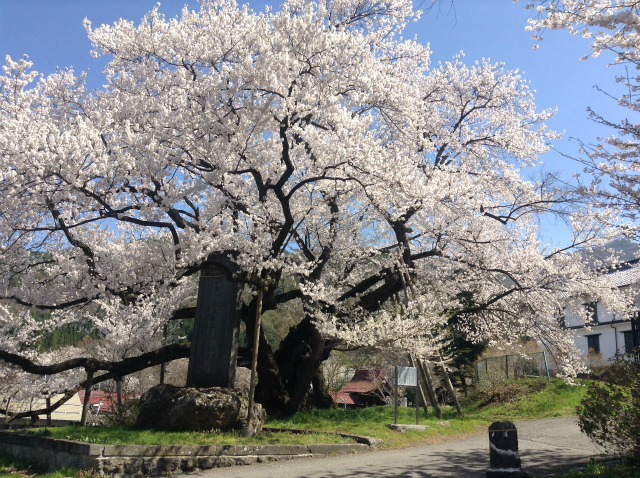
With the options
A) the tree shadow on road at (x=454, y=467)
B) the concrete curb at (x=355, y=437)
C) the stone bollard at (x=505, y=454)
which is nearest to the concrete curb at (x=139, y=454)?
the concrete curb at (x=355, y=437)

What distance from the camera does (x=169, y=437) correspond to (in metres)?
8.50

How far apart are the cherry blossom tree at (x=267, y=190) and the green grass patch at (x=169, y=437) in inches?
81.6

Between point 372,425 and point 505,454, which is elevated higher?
point 505,454

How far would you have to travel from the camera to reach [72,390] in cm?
1221

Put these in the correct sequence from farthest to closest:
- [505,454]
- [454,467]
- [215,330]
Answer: [215,330] < [454,467] < [505,454]

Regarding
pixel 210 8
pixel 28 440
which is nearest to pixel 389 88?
pixel 210 8

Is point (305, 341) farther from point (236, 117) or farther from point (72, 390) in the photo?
point (236, 117)

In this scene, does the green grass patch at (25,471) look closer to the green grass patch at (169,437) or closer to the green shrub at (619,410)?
the green grass patch at (169,437)

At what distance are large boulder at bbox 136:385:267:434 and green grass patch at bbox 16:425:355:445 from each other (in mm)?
244

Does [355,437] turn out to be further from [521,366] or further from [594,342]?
[594,342]

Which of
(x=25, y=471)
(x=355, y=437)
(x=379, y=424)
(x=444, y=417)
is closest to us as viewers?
(x=25, y=471)

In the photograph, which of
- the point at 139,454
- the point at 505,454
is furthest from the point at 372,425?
the point at 505,454

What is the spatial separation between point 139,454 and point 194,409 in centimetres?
193

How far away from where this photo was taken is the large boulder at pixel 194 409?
927cm
